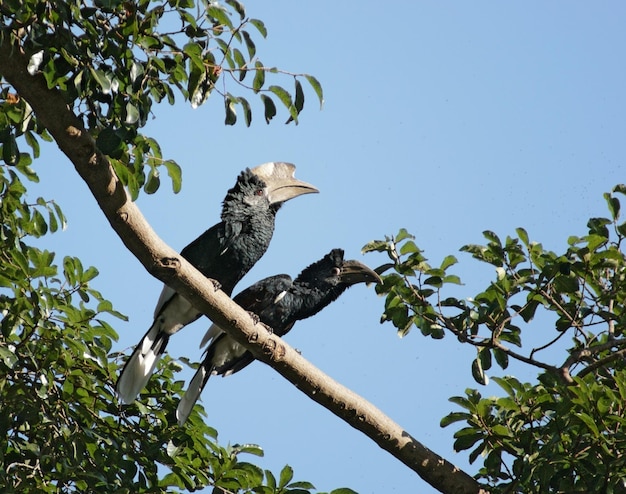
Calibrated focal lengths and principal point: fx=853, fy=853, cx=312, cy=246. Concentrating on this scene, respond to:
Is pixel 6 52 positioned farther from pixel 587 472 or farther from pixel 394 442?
pixel 587 472

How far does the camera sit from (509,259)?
3.45 meters

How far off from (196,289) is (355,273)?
1.92 meters

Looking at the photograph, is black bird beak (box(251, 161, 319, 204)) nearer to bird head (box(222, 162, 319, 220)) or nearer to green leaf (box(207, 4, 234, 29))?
bird head (box(222, 162, 319, 220))

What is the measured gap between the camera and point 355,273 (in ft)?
16.3

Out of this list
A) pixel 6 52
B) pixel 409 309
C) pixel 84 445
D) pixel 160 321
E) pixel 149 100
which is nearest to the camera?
pixel 6 52

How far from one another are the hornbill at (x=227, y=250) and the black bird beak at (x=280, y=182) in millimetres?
50

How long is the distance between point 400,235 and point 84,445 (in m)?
1.48

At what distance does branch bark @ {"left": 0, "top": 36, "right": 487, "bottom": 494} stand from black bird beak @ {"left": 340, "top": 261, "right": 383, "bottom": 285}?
160 cm

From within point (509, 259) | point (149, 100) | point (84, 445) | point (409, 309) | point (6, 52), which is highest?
point (509, 259)

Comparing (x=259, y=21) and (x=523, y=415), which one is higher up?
(x=259, y=21)

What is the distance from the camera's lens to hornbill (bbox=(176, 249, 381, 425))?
181 inches

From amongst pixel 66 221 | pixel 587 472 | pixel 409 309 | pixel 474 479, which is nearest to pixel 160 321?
pixel 66 221

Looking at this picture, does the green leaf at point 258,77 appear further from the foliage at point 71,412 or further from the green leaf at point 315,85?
the foliage at point 71,412

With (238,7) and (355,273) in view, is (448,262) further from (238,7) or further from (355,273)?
(355,273)
